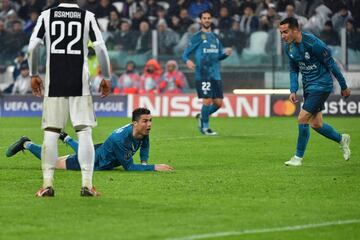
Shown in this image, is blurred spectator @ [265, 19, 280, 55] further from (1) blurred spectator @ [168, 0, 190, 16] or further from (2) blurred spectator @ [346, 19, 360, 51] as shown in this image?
(1) blurred spectator @ [168, 0, 190, 16]

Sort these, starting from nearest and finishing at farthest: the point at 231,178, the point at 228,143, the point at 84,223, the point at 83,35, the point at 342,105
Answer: the point at 84,223, the point at 83,35, the point at 231,178, the point at 228,143, the point at 342,105

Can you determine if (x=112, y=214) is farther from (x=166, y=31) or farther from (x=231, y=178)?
(x=166, y=31)

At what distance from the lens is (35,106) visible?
29062mm

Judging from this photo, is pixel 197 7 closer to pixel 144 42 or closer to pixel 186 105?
pixel 144 42

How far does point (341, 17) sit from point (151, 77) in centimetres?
517

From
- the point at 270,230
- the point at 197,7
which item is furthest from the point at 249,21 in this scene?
the point at 270,230

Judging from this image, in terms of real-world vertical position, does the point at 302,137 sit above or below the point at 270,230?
above

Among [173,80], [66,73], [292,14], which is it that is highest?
[292,14]

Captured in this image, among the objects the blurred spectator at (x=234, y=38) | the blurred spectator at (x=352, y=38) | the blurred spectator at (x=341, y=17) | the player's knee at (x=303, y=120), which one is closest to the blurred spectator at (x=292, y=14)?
the blurred spectator at (x=341, y=17)

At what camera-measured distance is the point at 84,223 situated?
918 centimetres

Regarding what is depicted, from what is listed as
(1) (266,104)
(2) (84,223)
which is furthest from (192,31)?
(2) (84,223)

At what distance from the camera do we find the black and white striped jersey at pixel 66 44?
34.9ft

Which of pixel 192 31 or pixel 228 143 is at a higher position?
pixel 192 31

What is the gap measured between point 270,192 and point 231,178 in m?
1.59
